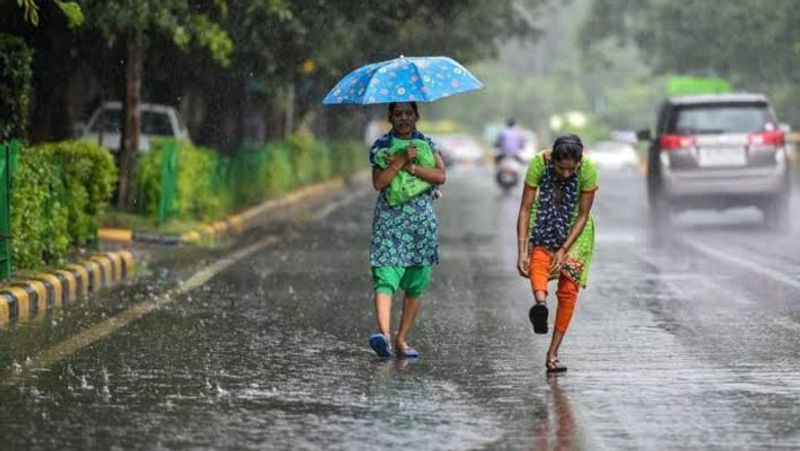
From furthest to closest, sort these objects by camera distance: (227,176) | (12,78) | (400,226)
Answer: (227,176) → (12,78) → (400,226)

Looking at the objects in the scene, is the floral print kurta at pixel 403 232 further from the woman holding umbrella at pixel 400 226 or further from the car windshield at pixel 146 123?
the car windshield at pixel 146 123

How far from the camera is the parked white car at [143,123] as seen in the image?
101ft

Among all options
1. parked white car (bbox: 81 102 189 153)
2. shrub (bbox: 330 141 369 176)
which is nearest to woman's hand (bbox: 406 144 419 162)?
parked white car (bbox: 81 102 189 153)

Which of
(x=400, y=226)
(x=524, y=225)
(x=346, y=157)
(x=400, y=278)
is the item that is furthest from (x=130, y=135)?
(x=346, y=157)

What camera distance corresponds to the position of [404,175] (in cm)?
1081

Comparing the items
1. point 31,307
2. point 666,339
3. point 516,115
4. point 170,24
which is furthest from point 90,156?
point 516,115

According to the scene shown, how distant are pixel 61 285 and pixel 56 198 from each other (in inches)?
78.1

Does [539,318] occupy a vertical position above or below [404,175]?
below

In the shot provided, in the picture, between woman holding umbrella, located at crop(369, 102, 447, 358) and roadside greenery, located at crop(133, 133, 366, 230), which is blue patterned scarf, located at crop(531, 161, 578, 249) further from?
roadside greenery, located at crop(133, 133, 366, 230)

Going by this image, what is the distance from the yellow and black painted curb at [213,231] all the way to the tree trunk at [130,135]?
3.64 ft

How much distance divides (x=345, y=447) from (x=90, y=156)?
37.7 feet

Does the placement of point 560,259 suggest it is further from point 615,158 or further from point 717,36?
point 615,158

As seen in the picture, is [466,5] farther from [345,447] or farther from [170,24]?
[345,447]

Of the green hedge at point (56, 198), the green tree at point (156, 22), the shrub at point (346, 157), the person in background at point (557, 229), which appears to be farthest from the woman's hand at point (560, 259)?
the shrub at point (346, 157)
